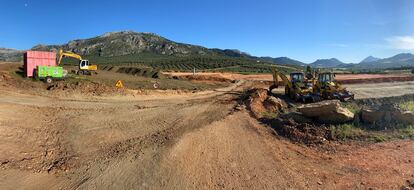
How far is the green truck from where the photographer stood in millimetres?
29750

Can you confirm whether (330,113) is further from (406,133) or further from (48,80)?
(48,80)

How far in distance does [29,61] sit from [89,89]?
959 cm

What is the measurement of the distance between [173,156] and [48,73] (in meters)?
23.0

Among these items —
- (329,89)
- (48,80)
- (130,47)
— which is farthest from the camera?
(130,47)

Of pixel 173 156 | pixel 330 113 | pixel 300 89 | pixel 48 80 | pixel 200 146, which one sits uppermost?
pixel 48 80

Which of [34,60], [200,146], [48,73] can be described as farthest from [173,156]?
[34,60]

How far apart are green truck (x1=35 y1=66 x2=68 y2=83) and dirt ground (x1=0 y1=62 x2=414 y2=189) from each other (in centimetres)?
1269

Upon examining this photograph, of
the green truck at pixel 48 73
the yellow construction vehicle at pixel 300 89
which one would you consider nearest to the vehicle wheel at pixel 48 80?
the green truck at pixel 48 73

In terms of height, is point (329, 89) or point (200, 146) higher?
point (329, 89)

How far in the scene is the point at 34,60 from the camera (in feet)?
107

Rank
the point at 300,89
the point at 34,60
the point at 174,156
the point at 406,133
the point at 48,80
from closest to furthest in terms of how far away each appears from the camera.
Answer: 1. the point at 174,156
2. the point at 406,133
3. the point at 300,89
4. the point at 48,80
5. the point at 34,60

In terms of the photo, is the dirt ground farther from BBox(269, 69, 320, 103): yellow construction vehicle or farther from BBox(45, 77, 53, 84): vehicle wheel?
BBox(45, 77, 53, 84): vehicle wheel

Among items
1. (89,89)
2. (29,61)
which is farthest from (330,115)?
(29,61)

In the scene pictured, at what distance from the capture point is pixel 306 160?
1155 cm
